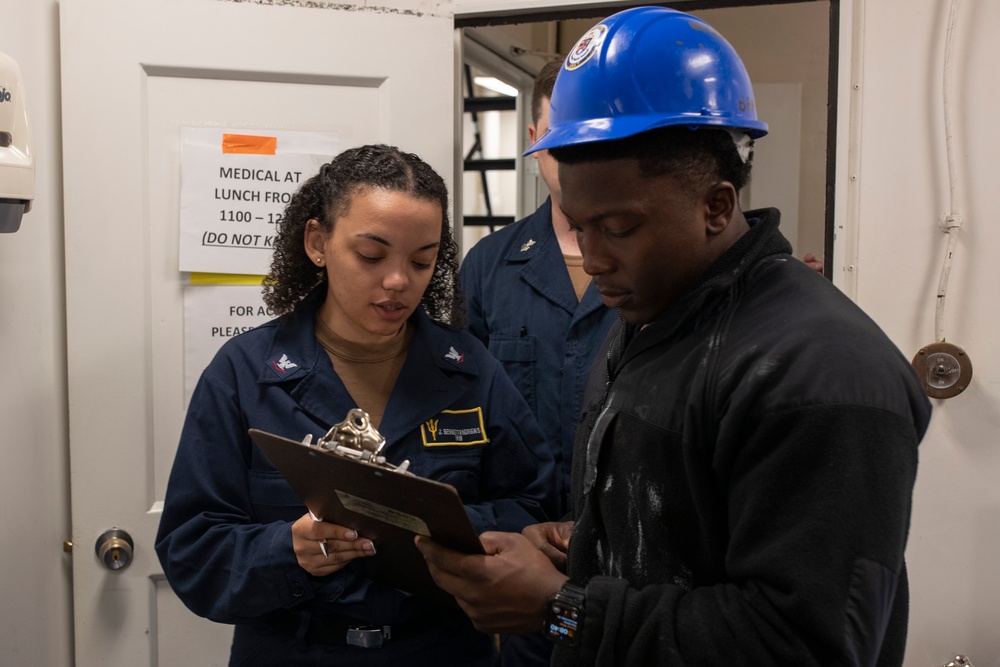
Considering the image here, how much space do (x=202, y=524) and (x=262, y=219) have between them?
2.53ft

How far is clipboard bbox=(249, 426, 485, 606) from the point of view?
88 cm

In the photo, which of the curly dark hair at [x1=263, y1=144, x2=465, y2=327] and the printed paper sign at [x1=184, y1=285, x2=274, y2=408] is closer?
the curly dark hair at [x1=263, y1=144, x2=465, y2=327]

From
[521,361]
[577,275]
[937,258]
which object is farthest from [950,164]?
[521,361]

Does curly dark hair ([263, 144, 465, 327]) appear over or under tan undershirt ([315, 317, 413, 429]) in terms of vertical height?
over

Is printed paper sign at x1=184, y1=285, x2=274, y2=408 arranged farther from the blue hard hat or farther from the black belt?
the blue hard hat

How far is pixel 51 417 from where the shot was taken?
1736 millimetres

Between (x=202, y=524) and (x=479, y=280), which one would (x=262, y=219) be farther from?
(x=202, y=524)

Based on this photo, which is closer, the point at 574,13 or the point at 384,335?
the point at 384,335

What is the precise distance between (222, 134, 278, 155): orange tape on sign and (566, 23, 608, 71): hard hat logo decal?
3.36 ft

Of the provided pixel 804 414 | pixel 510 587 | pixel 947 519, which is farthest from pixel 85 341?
pixel 947 519

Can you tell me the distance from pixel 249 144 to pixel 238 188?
95 mm

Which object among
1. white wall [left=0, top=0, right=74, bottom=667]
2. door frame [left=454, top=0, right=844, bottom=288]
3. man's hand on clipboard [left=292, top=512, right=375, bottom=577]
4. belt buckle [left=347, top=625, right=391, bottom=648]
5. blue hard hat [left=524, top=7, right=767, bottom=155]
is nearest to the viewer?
blue hard hat [left=524, top=7, right=767, bottom=155]

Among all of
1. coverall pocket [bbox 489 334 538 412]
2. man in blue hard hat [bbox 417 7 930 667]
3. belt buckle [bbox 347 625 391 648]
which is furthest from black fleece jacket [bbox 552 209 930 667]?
coverall pocket [bbox 489 334 538 412]

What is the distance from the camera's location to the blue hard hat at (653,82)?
2.76 ft
